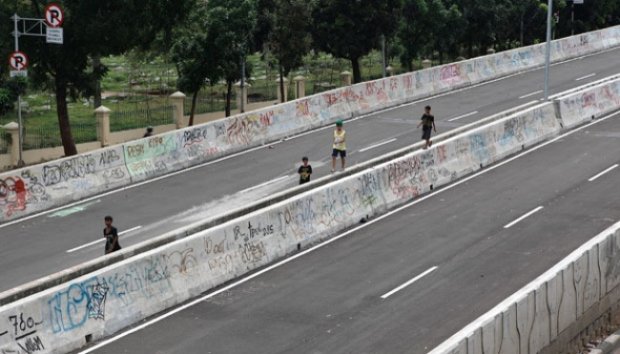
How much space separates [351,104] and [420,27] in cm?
1971

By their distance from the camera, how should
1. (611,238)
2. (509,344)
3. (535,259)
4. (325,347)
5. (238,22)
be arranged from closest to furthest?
1. (509,344)
2. (325,347)
3. (611,238)
4. (535,259)
5. (238,22)

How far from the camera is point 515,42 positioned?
71.0 m

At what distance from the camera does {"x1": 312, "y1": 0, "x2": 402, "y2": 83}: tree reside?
53.1m

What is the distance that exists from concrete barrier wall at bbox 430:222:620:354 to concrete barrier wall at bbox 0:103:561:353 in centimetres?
682

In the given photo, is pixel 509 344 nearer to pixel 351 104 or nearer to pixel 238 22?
pixel 351 104

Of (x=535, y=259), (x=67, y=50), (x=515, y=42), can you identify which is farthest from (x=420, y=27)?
(x=535, y=259)

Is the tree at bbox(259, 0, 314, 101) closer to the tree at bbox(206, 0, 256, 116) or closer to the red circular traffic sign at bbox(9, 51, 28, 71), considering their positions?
the tree at bbox(206, 0, 256, 116)

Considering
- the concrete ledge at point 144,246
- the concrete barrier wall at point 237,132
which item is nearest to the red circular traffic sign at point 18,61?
the concrete barrier wall at point 237,132

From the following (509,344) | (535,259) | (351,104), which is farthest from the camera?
(351,104)

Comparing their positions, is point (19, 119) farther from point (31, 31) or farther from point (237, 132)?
point (237, 132)

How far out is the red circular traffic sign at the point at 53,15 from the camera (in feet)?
106

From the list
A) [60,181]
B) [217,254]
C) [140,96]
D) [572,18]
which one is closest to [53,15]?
[60,181]

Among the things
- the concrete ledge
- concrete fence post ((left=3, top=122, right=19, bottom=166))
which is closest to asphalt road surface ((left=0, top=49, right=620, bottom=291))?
the concrete ledge

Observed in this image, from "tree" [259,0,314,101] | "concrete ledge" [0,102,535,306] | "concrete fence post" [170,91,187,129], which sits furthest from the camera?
"tree" [259,0,314,101]
